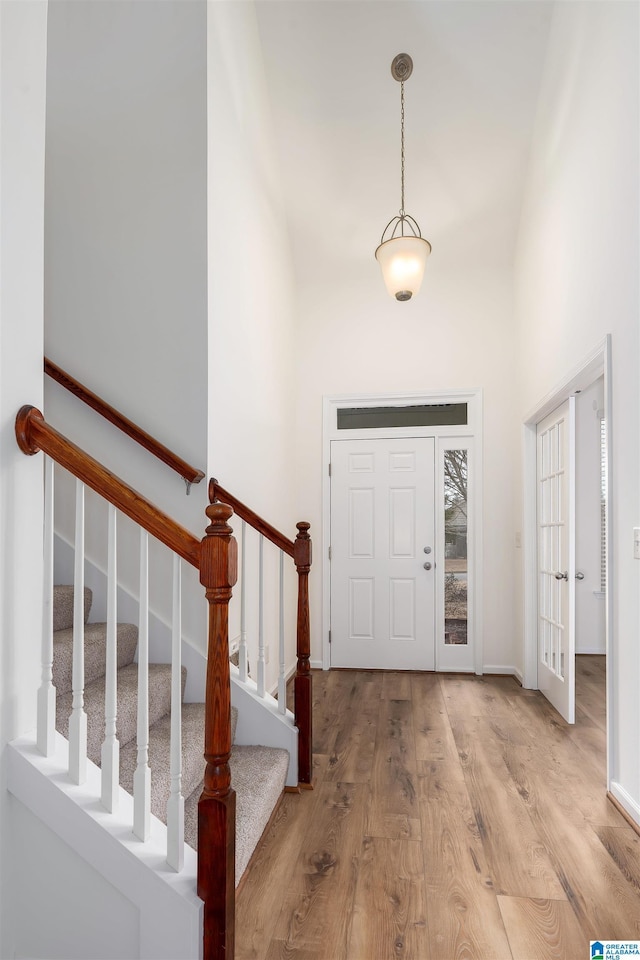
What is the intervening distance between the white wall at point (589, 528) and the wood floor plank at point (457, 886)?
3411 millimetres

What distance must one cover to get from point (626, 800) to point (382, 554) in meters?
2.66

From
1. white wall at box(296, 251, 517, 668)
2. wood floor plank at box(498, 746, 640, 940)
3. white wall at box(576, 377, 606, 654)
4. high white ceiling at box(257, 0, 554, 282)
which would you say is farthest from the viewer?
white wall at box(576, 377, 606, 654)

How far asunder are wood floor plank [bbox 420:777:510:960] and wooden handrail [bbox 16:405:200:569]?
→ 1291 millimetres

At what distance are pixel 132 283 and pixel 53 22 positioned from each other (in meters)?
1.33

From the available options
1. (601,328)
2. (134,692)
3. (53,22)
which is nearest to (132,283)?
(53,22)

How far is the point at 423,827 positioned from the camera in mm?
2234

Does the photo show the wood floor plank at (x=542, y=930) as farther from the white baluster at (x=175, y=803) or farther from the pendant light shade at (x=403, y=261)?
the pendant light shade at (x=403, y=261)

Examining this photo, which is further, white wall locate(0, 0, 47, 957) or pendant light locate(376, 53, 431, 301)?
pendant light locate(376, 53, 431, 301)

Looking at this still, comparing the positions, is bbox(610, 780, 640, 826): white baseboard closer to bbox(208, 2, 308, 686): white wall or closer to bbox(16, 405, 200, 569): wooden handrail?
bbox(208, 2, 308, 686): white wall

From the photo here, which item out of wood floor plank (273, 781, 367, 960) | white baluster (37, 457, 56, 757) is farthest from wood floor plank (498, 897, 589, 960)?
white baluster (37, 457, 56, 757)

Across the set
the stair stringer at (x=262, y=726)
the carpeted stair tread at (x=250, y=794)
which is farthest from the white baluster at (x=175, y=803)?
the stair stringer at (x=262, y=726)

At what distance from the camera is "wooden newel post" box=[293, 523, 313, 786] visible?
8.34 ft

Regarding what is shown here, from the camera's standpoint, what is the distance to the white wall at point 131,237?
2.66m

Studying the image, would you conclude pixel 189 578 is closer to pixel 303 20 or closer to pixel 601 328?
pixel 601 328
